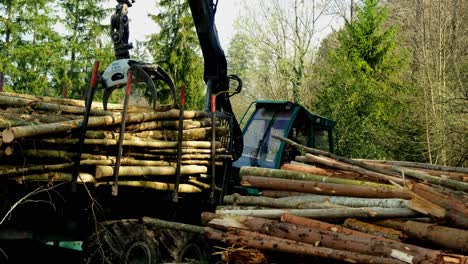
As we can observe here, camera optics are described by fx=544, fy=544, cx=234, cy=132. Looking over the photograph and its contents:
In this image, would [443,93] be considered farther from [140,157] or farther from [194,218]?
[140,157]

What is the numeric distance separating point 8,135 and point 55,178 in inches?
29.5

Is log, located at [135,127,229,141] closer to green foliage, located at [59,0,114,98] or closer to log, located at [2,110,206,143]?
log, located at [2,110,206,143]

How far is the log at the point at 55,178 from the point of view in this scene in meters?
5.24

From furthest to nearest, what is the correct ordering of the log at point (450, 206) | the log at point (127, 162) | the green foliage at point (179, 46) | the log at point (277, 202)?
the green foliage at point (179, 46)
the log at point (127, 162)
the log at point (277, 202)
the log at point (450, 206)

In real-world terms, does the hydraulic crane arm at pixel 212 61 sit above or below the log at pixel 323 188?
above

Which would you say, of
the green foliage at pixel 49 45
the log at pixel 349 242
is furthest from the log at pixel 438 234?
the green foliage at pixel 49 45

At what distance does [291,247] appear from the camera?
428 cm

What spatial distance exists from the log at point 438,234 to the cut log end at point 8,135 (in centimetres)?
340

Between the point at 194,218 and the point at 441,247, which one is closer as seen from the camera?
the point at 441,247

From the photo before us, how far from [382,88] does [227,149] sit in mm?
14143

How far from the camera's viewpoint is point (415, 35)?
67.6 feet

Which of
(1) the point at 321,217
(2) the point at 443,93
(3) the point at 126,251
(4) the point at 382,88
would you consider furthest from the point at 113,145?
(4) the point at 382,88

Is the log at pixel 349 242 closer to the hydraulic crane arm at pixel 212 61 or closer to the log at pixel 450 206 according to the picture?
the log at pixel 450 206

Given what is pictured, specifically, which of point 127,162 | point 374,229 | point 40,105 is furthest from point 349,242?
point 40,105
